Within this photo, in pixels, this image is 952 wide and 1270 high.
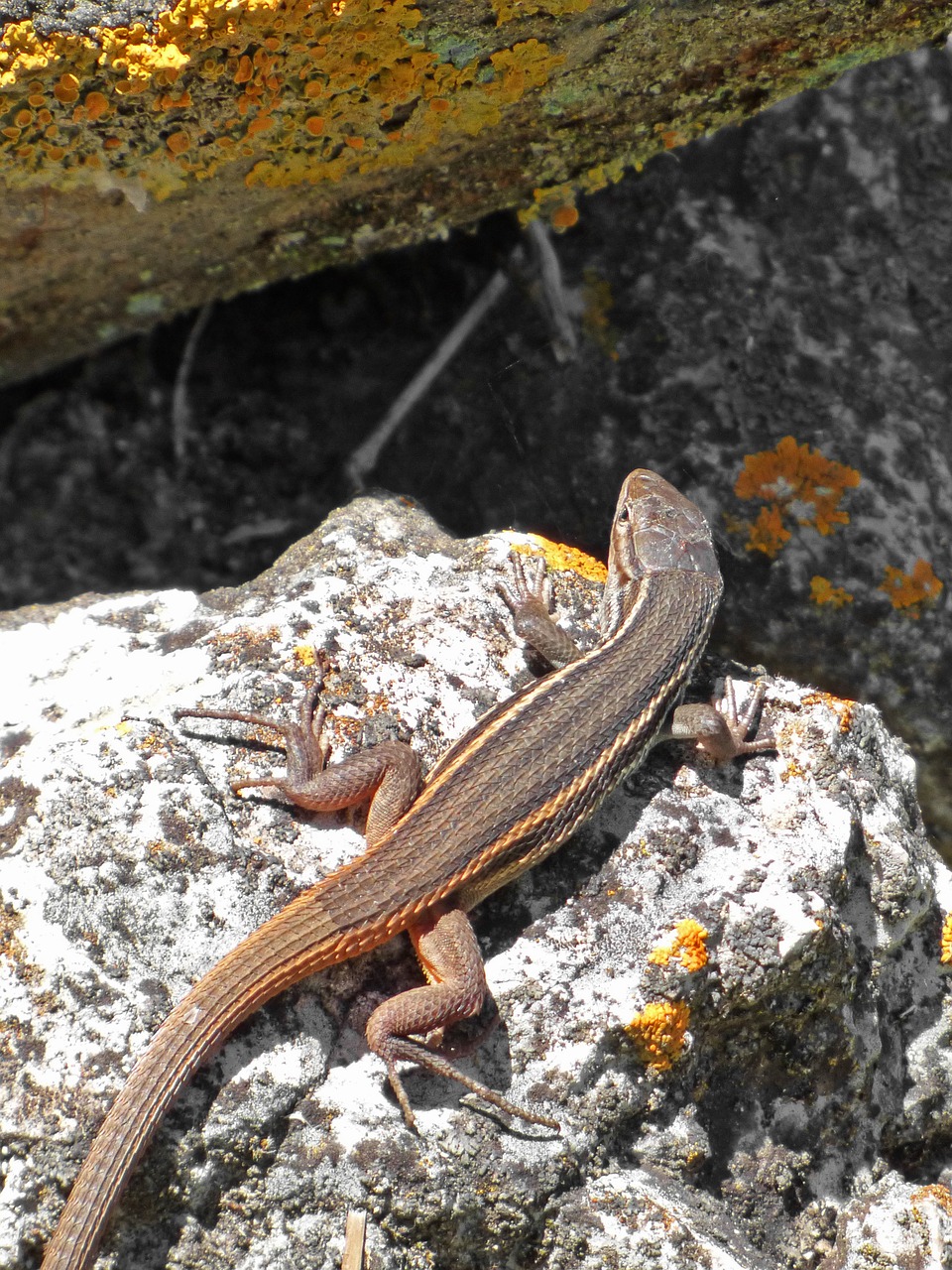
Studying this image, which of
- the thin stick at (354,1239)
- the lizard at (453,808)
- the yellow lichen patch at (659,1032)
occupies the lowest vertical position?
the thin stick at (354,1239)

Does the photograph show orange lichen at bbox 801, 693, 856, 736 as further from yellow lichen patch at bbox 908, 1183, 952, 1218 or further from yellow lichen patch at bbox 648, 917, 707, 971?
yellow lichen patch at bbox 908, 1183, 952, 1218

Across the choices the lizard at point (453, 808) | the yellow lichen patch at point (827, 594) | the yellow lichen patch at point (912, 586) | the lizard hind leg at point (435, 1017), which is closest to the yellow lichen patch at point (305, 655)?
the lizard at point (453, 808)

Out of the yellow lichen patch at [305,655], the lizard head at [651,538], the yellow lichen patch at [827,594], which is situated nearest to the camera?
the yellow lichen patch at [305,655]

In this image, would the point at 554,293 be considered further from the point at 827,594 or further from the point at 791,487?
the point at 827,594

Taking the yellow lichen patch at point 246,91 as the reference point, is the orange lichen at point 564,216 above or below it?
above

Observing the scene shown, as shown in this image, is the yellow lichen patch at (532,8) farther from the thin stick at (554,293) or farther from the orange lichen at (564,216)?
the thin stick at (554,293)

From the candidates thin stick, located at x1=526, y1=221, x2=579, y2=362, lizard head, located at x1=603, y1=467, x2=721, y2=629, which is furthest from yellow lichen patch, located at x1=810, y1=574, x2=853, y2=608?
thin stick, located at x1=526, y1=221, x2=579, y2=362
